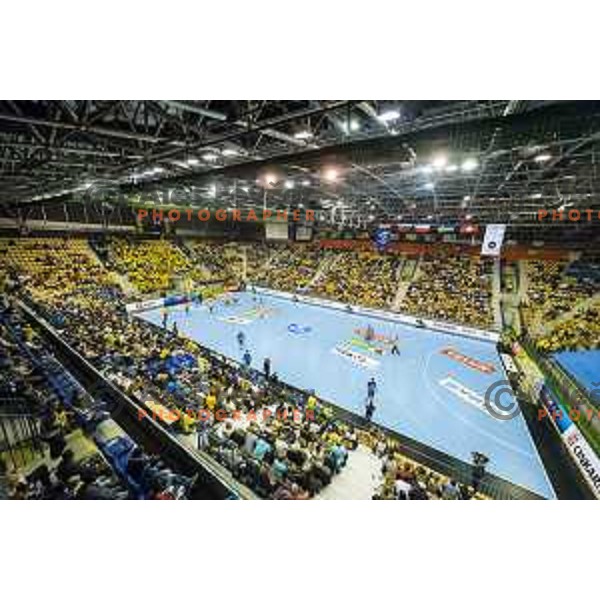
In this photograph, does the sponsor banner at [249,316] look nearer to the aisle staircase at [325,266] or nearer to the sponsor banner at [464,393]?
the aisle staircase at [325,266]

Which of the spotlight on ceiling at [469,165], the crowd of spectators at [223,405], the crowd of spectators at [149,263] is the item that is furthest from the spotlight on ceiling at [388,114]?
the crowd of spectators at [149,263]

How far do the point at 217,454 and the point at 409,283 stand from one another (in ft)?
74.9

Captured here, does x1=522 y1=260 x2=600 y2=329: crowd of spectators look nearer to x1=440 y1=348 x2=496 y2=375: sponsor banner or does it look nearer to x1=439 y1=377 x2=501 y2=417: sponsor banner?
x1=440 y1=348 x2=496 y2=375: sponsor banner

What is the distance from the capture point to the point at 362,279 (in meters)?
28.5

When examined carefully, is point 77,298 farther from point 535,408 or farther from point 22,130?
point 535,408

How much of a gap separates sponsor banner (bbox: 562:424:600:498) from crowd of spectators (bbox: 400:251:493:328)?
40.7 ft

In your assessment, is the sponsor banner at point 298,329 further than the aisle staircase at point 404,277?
No

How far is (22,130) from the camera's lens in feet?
22.6

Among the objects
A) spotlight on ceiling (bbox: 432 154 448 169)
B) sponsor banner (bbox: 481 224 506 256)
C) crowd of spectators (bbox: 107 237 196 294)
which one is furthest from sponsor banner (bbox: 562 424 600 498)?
crowd of spectators (bbox: 107 237 196 294)

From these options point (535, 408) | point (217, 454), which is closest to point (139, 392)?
point (217, 454)

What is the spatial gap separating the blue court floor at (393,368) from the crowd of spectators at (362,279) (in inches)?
88.2

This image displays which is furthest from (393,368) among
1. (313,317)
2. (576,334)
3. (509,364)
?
(576,334)

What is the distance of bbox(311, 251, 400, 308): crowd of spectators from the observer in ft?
84.8

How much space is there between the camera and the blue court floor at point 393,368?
9.24m
